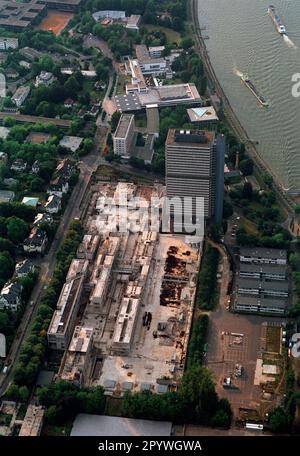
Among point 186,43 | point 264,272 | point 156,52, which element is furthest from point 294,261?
Answer: point 186,43

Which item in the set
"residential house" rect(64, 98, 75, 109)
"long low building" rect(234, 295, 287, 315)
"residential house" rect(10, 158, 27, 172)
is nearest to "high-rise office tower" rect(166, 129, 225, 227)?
"long low building" rect(234, 295, 287, 315)

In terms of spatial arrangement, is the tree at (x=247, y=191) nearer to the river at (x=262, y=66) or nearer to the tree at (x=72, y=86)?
the river at (x=262, y=66)

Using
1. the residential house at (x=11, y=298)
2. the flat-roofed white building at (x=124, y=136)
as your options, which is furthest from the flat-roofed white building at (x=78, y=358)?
the flat-roofed white building at (x=124, y=136)

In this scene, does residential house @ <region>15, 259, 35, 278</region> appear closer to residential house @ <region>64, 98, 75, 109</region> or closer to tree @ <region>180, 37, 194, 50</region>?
residential house @ <region>64, 98, 75, 109</region>

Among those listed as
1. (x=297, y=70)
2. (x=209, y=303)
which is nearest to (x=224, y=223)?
(x=209, y=303)

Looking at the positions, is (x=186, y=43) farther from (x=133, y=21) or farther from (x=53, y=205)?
(x=53, y=205)
